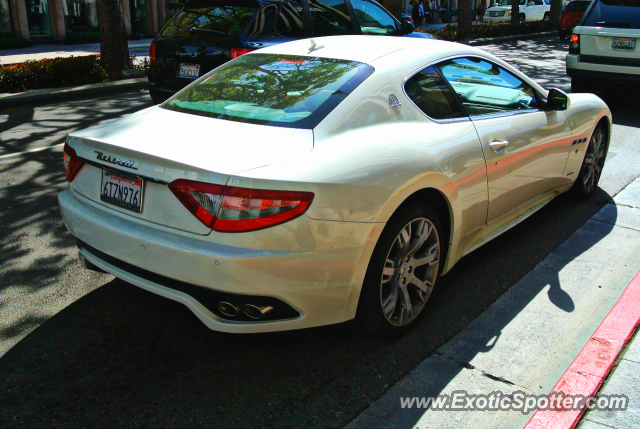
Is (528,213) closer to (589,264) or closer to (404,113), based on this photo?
(589,264)

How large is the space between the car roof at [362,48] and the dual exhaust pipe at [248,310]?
1.64 meters

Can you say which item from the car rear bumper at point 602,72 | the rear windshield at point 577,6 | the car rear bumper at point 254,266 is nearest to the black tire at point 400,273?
the car rear bumper at point 254,266

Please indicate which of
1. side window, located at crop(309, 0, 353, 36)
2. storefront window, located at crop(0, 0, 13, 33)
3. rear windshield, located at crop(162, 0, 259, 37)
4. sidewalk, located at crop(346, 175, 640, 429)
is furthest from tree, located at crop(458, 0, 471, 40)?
sidewalk, located at crop(346, 175, 640, 429)

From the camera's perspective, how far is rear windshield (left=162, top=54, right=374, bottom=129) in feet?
10.9

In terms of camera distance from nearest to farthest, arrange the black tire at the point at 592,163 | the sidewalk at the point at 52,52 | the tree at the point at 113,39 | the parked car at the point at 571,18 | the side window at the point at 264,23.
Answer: the black tire at the point at 592,163 → the side window at the point at 264,23 → the tree at the point at 113,39 → the sidewalk at the point at 52,52 → the parked car at the point at 571,18

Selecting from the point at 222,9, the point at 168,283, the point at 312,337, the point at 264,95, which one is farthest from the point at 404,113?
the point at 222,9

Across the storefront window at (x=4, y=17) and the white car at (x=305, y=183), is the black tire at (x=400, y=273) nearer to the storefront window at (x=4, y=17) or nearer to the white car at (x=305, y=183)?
the white car at (x=305, y=183)

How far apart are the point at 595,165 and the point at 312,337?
368cm

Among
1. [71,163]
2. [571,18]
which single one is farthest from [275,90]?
[571,18]

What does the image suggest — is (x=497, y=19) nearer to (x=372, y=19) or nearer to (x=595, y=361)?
(x=372, y=19)

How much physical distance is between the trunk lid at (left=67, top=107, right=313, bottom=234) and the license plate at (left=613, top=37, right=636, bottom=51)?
8716mm

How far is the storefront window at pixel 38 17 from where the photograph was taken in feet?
84.1

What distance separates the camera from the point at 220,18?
8109mm

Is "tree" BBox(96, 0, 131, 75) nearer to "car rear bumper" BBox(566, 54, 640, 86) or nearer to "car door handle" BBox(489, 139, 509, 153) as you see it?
"car rear bumper" BBox(566, 54, 640, 86)
